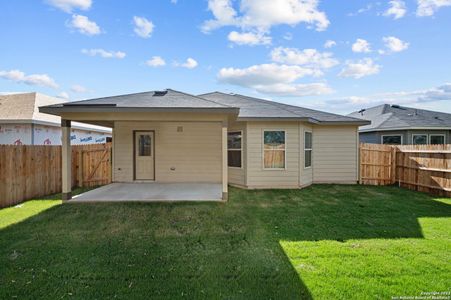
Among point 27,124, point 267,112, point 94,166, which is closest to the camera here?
point 267,112

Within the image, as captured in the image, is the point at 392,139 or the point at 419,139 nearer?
the point at 419,139

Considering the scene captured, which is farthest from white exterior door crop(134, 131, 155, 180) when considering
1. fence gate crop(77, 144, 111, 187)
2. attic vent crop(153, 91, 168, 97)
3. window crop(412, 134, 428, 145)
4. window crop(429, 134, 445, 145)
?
window crop(429, 134, 445, 145)

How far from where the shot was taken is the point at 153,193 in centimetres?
788

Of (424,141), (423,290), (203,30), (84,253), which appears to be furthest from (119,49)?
(424,141)

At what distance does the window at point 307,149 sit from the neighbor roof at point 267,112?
2.28ft

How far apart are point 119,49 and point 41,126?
17.2 ft

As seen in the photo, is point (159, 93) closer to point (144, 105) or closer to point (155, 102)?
point (155, 102)

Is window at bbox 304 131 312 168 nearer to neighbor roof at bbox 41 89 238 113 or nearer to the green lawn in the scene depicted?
the green lawn

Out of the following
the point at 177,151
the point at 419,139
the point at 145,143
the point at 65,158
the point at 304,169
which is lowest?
the point at 304,169

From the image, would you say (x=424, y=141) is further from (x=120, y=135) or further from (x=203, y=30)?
(x=120, y=135)

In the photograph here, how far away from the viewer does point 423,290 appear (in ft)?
9.37

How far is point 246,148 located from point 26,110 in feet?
34.9

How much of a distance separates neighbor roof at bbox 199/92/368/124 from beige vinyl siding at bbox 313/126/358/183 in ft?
1.37

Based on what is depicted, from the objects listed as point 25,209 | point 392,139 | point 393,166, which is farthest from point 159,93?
point 392,139
